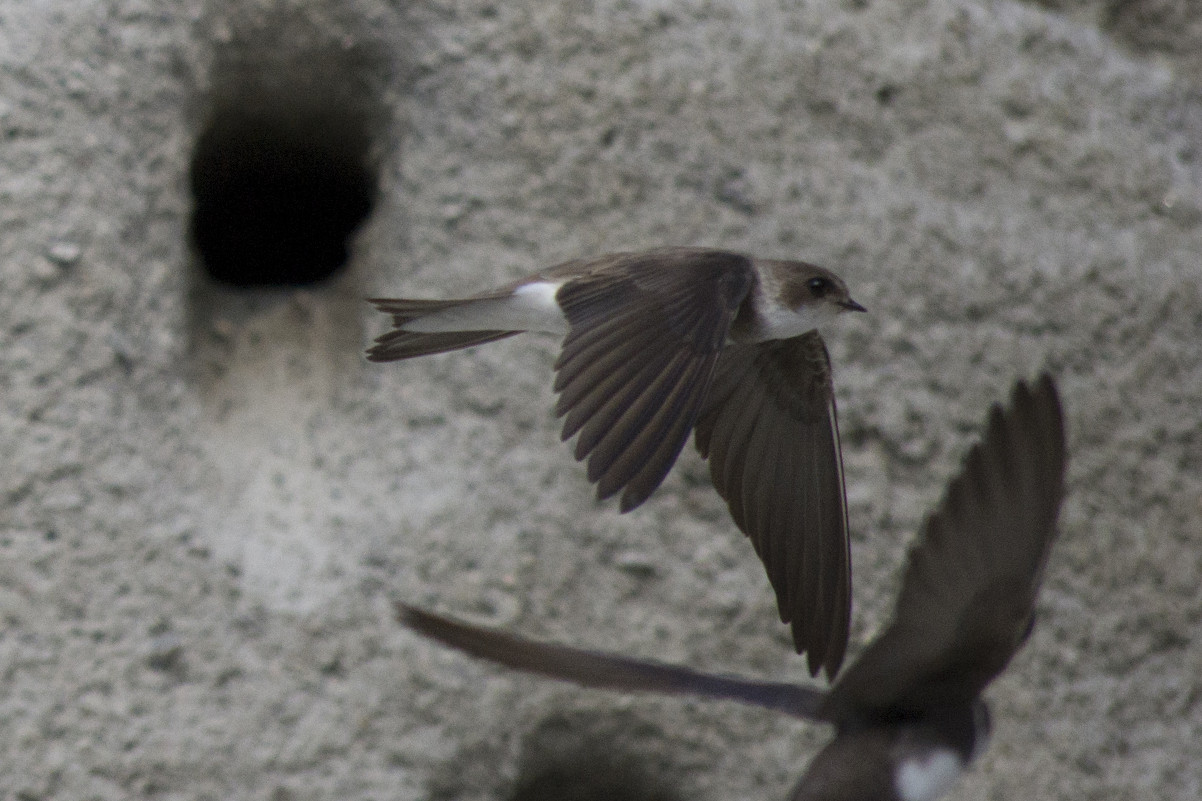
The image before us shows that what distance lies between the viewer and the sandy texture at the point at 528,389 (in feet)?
4.98

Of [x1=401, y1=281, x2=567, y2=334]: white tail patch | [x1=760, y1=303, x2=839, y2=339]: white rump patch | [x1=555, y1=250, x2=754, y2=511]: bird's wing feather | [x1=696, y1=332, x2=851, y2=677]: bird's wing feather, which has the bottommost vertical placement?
[x1=696, y1=332, x2=851, y2=677]: bird's wing feather

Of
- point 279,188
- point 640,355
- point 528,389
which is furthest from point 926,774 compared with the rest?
point 279,188

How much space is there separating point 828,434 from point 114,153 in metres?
0.73

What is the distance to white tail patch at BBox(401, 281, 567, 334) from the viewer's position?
44.6 inches

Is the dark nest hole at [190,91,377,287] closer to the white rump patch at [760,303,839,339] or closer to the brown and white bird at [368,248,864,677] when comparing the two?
the brown and white bird at [368,248,864,677]

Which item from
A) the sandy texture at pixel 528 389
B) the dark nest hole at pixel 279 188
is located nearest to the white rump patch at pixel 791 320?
the sandy texture at pixel 528 389

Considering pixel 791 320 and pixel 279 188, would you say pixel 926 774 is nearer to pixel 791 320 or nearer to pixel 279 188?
pixel 791 320

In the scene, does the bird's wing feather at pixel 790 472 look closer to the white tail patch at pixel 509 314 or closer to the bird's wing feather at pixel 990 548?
the bird's wing feather at pixel 990 548

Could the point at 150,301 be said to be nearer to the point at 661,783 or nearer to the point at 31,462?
the point at 31,462

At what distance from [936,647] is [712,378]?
239mm

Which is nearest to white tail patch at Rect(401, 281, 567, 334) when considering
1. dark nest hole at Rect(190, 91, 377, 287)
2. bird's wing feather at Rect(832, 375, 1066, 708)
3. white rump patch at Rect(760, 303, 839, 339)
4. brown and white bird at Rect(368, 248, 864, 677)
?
brown and white bird at Rect(368, 248, 864, 677)

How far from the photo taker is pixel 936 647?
3.73 feet

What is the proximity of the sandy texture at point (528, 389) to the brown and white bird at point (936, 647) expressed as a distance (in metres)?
0.42

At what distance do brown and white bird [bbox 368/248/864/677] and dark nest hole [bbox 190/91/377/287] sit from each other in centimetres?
59
